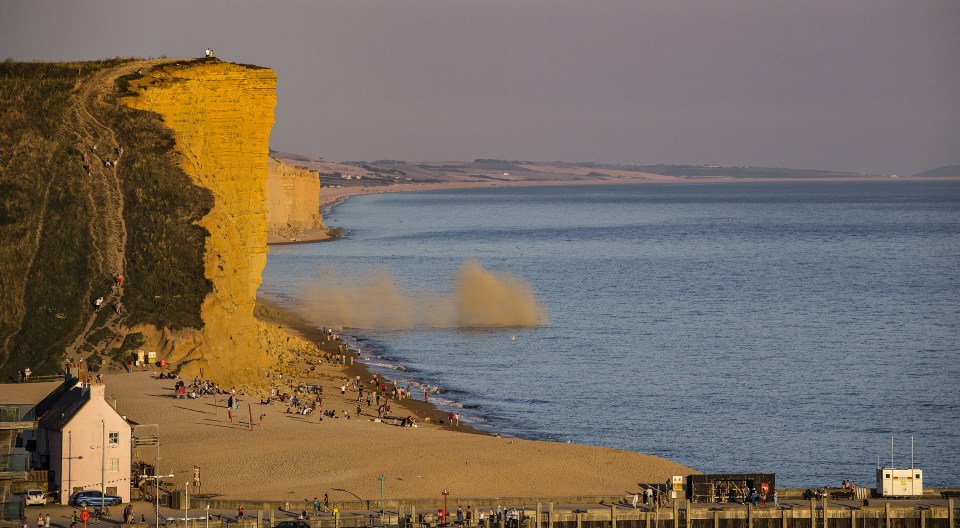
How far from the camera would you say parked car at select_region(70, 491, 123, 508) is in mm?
45812

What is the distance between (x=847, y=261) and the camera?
172875 millimetres

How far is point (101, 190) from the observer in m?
77.2

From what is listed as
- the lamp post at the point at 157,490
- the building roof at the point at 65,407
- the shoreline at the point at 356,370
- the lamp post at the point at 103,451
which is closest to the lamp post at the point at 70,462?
the building roof at the point at 65,407

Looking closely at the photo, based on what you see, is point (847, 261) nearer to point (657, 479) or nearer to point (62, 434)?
point (657, 479)

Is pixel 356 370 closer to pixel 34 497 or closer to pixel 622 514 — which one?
pixel 622 514

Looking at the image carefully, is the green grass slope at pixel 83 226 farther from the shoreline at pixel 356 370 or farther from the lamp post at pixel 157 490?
the lamp post at pixel 157 490

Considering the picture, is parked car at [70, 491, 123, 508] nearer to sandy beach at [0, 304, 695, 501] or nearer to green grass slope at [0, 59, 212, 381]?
sandy beach at [0, 304, 695, 501]

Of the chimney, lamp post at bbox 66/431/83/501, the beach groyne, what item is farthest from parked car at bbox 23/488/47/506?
the beach groyne

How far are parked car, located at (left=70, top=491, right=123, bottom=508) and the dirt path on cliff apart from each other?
819 inches

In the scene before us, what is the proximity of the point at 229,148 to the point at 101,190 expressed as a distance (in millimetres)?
7052

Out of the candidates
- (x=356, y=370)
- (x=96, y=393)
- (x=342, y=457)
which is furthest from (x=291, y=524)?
(x=356, y=370)

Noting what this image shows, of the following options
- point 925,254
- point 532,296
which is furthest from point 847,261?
point 532,296

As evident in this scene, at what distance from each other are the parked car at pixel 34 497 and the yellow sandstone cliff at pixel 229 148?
27.6m

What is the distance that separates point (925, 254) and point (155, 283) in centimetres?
13369
